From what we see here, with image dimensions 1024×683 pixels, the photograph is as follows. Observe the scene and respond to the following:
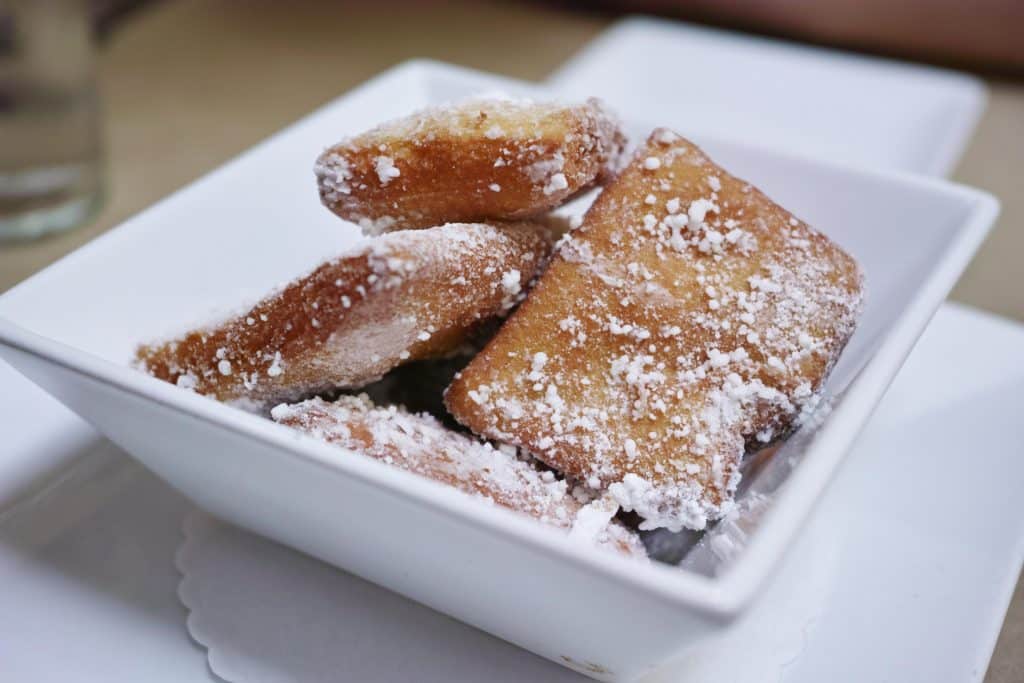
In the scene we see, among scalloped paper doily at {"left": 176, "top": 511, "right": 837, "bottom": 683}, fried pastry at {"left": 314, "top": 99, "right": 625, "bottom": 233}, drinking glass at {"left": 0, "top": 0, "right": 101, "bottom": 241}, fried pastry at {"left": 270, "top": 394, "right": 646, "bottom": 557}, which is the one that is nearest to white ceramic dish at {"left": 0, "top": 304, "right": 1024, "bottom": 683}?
scalloped paper doily at {"left": 176, "top": 511, "right": 837, "bottom": 683}

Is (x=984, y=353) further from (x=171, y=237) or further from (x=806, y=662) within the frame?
(x=171, y=237)

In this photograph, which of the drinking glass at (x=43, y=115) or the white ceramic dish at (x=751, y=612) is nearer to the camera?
the white ceramic dish at (x=751, y=612)

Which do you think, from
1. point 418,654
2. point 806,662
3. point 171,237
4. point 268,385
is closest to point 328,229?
point 171,237

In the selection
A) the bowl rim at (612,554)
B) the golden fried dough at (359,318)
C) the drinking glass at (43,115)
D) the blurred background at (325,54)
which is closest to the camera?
the bowl rim at (612,554)

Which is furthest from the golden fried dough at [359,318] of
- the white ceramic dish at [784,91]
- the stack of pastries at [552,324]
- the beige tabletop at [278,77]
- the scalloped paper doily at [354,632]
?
the white ceramic dish at [784,91]

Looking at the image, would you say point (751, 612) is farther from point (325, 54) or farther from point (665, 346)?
point (325, 54)

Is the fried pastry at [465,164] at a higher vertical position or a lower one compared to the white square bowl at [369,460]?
higher

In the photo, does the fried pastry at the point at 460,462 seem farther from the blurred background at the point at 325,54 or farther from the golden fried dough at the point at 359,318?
the blurred background at the point at 325,54
